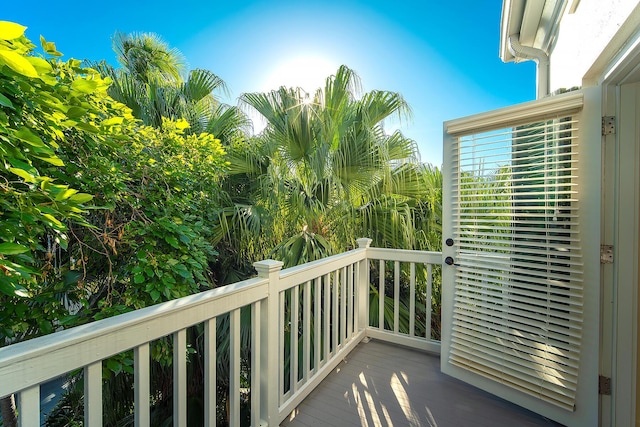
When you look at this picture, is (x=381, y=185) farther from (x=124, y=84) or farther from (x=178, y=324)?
(x=124, y=84)

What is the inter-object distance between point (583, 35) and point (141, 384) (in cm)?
284

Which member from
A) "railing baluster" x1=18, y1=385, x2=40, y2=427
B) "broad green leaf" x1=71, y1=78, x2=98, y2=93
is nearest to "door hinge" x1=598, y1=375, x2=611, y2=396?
"railing baluster" x1=18, y1=385, x2=40, y2=427

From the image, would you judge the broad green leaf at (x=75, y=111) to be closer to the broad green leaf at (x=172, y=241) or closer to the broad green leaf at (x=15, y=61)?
the broad green leaf at (x=15, y=61)

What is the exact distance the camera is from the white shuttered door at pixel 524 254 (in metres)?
1.64

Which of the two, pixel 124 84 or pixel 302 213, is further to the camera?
pixel 124 84

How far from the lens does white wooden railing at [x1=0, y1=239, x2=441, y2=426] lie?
2.52 ft

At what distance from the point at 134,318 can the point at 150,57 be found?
20.0ft

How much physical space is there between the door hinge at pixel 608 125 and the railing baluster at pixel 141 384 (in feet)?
7.82

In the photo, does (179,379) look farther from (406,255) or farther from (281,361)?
(406,255)

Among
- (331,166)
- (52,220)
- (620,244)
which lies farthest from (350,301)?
(52,220)

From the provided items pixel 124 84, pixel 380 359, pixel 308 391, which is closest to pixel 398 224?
pixel 380 359

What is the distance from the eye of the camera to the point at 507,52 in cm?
314

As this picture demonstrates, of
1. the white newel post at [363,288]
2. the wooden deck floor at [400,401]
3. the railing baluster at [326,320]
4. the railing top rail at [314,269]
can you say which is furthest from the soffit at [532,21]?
the wooden deck floor at [400,401]

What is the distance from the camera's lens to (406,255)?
2701mm
